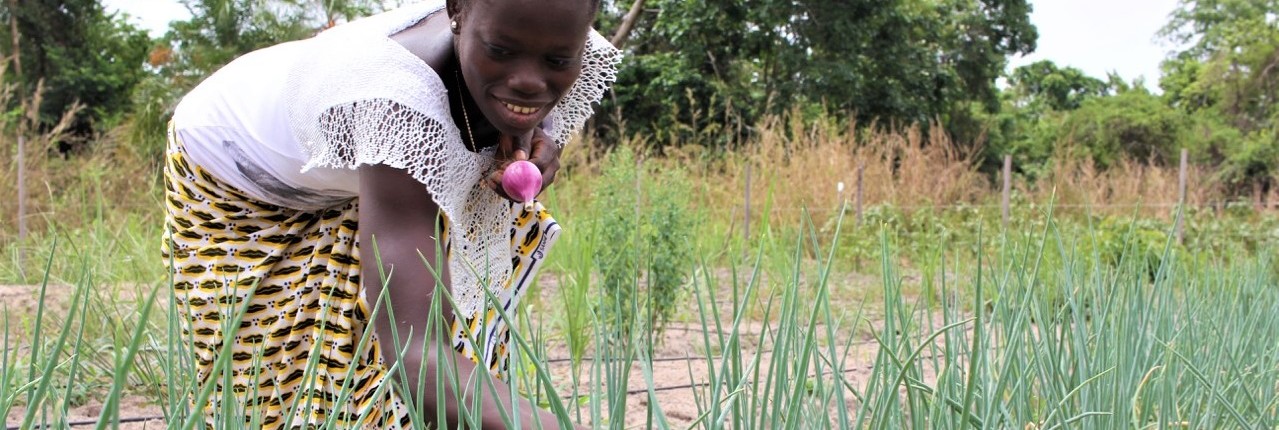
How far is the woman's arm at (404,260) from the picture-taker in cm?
112

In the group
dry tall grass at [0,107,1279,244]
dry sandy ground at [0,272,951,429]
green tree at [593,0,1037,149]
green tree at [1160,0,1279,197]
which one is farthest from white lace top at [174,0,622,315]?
green tree at [1160,0,1279,197]

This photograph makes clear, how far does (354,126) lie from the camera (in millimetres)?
1215

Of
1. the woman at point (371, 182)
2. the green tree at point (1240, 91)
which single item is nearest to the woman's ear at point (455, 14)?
the woman at point (371, 182)

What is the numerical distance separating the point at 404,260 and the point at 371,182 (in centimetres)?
11

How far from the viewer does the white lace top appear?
1211 mm

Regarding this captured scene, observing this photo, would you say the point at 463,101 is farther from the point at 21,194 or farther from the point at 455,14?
the point at 21,194

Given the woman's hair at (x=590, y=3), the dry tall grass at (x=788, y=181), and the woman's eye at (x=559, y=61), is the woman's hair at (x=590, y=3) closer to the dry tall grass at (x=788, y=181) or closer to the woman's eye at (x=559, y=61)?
the woman's eye at (x=559, y=61)

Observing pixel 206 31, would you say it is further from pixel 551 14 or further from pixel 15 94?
pixel 551 14

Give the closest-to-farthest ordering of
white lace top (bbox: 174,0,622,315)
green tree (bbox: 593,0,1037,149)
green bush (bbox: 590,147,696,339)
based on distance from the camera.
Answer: white lace top (bbox: 174,0,622,315), green bush (bbox: 590,147,696,339), green tree (bbox: 593,0,1037,149)

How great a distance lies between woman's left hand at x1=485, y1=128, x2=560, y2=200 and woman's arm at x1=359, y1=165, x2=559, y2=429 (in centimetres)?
10

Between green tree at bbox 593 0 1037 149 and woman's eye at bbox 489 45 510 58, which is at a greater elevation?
green tree at bbox 593 0 1037 149

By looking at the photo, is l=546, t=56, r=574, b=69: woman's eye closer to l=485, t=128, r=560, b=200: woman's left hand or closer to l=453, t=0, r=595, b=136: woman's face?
l=453, t=0, r=595, b=136: woman's face

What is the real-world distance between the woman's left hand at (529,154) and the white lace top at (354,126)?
4 centimetres

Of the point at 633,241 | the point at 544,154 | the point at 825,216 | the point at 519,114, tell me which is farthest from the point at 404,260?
the point at 825,216
